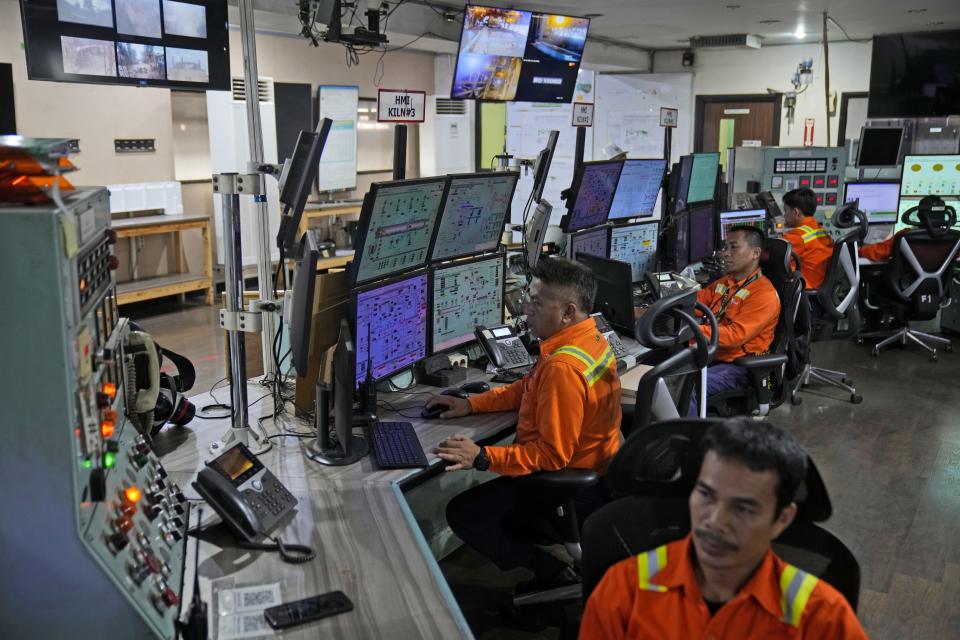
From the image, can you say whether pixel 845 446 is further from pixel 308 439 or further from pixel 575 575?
pixel 308 439

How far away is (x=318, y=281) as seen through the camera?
2.68 metres

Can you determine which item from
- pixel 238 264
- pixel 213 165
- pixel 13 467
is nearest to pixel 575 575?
pixel 238 264

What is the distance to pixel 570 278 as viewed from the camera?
8.89 ft

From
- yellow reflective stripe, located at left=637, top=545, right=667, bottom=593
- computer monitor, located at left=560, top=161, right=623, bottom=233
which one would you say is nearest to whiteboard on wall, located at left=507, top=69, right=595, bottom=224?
computer monitor, located at left=560, top=161, right=623, bottom=233

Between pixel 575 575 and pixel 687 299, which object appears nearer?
pixel 687 299

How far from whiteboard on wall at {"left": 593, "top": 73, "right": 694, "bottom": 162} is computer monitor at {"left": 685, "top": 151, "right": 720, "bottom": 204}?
20.1 ft

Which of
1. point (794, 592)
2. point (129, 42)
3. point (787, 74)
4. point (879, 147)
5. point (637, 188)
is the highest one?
point (787, 74)

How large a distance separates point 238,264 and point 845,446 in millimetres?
3577

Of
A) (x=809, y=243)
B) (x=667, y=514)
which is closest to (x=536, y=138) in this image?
(x=809, y=243)

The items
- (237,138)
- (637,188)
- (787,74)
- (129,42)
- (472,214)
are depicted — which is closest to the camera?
(472,214)

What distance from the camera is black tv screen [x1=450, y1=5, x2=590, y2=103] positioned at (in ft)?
19.2

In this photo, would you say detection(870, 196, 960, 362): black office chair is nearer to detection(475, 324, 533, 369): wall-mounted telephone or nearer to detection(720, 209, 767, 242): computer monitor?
detection(720, 209, 767, 242): computer monitor

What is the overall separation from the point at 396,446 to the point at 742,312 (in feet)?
7.19

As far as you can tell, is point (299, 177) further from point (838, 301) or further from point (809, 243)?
point (838, 301)
